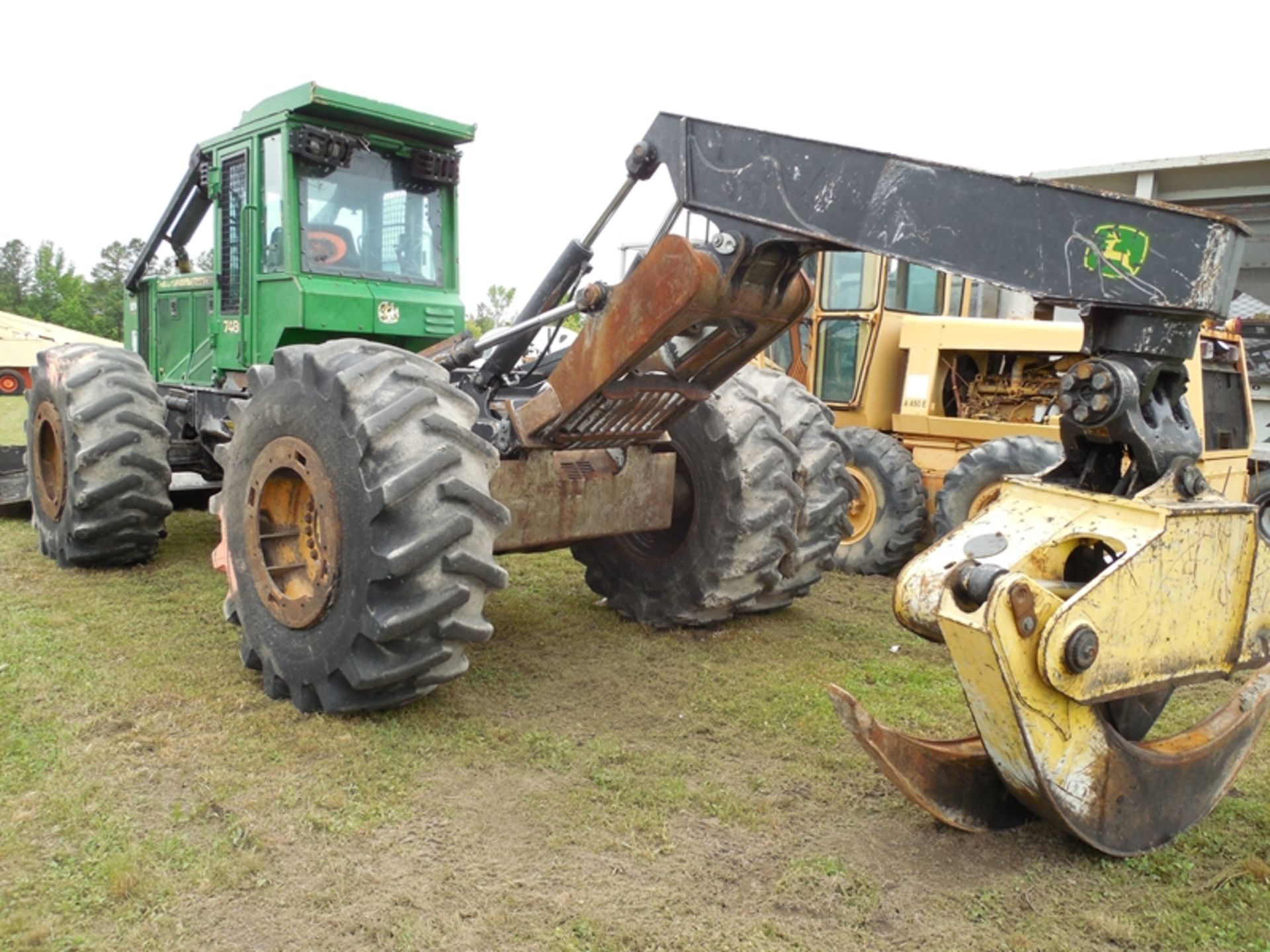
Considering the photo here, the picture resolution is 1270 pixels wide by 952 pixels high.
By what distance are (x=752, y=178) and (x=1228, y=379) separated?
222 inches

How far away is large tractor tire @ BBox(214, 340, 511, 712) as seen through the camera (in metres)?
3.59

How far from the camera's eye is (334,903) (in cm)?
267

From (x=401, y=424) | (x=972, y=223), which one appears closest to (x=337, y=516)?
(x=401, y=424)

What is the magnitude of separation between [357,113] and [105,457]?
233 centimetres

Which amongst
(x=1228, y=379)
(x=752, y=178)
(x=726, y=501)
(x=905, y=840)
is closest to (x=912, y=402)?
(x=1228, y=379)

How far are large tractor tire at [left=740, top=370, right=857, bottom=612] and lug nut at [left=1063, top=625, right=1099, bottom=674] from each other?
2651 mm

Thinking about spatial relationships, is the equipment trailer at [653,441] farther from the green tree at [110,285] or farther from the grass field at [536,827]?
the green tree at [110,285]

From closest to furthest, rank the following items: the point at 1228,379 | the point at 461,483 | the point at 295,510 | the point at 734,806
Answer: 1. the point at 734,806
2. the point at 461,483
3. the point at 295,510
4. the point at 1228,379

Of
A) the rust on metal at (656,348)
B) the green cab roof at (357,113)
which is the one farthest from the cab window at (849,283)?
the rust on metal at (656,348)

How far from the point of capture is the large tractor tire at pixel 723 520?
4867 mm

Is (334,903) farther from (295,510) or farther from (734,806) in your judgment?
(295,510)

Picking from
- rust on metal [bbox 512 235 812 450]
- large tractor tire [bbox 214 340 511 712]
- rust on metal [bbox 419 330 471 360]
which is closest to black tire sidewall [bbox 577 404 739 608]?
rust on metal [bbox 512 235 812 450]

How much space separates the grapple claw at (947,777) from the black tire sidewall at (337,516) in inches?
67.9

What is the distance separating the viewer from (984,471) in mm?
6648
